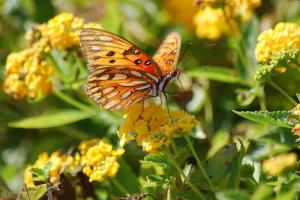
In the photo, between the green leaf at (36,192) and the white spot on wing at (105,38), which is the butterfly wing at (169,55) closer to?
the white spot on wing at (105,38)

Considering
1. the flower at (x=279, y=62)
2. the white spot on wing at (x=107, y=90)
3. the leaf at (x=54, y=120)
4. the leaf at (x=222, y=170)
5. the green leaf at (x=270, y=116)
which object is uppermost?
the flower at (x=279, y=62)

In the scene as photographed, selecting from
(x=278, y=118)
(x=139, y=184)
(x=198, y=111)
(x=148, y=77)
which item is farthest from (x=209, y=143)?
(x=278, y=118)

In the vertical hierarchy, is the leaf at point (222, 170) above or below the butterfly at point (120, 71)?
below

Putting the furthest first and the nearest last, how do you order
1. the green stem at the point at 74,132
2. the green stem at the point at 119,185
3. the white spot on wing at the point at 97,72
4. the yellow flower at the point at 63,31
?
the green stem at the point at 74,132, the yellow flower at the point at 63,31, the green stem at the point at 119,185, the white spot on wing at the point at 97,72

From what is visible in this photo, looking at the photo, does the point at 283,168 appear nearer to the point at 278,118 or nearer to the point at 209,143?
the point at 278,118

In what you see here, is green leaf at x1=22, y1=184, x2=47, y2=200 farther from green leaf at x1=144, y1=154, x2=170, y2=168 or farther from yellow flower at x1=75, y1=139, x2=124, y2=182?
green leaf at x1=144, y1=154, x2=170, y2=168

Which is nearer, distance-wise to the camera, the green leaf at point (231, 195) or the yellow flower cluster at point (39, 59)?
the green leaf at point (231, 195)

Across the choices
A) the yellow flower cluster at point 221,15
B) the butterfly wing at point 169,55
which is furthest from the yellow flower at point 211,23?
the butterfly wing at point 169,55
